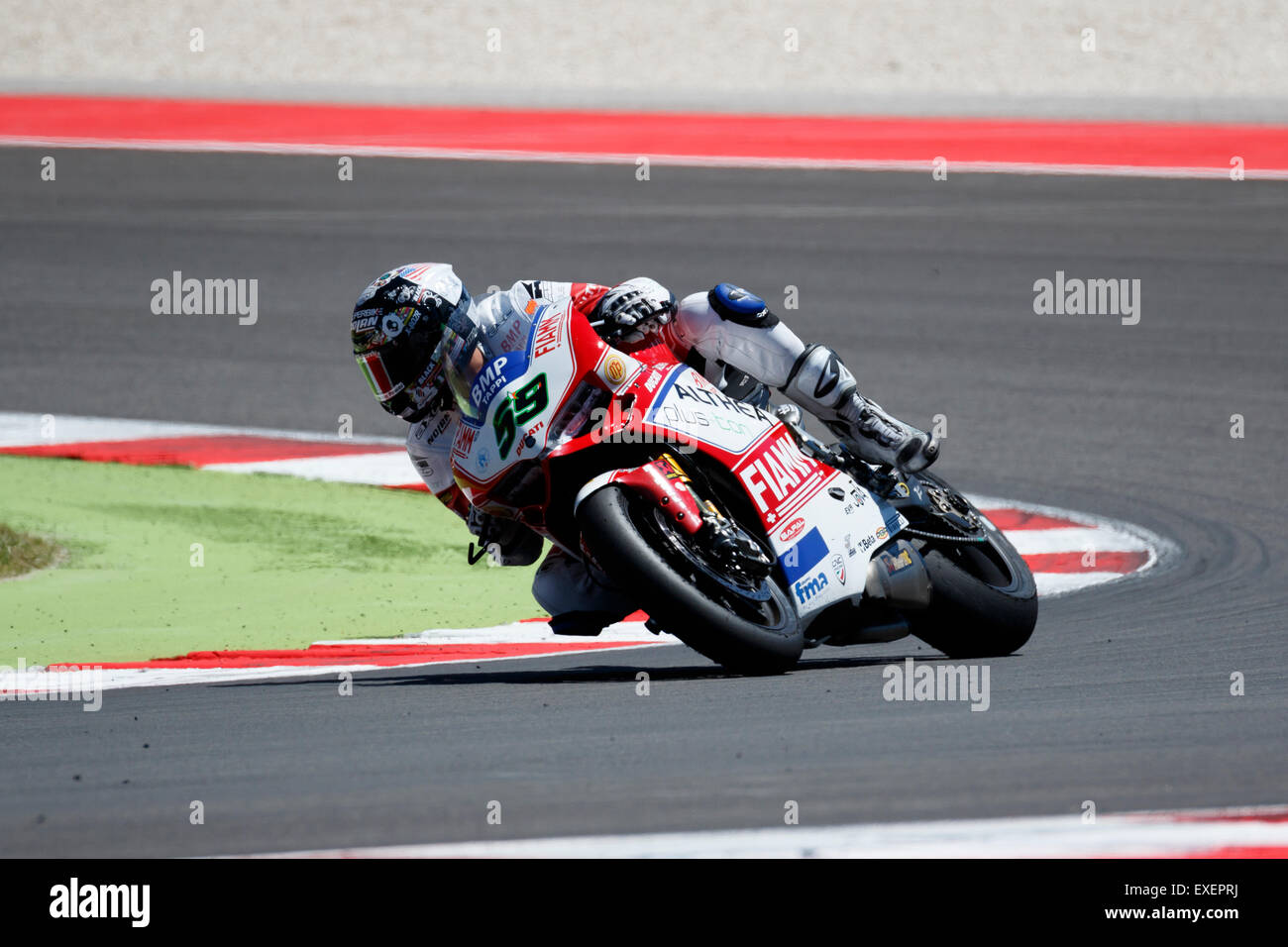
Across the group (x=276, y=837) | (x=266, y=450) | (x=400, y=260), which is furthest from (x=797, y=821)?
(x=400, y=260)

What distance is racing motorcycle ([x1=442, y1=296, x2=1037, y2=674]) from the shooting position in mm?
5770

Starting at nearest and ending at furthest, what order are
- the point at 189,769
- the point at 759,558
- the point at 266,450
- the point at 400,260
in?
the point at 189,769 < the point at 759,558 < the point at 266,450 < the point at 400,260

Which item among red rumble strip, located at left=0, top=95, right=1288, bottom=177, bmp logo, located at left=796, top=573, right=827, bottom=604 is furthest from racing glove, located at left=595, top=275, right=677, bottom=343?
red rumble strip, located at left=0, top=95, right=1288, bottom=177

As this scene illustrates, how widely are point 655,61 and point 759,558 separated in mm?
19645

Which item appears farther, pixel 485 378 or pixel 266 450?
pixel 266 450

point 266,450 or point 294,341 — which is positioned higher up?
point 294,341

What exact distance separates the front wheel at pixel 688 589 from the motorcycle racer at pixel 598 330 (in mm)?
396

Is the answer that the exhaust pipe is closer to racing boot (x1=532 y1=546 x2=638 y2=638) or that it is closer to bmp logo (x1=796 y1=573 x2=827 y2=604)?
bmp logo (x1=796 y1=573 x2=827 y2=604)

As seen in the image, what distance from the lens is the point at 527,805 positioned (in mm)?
4559

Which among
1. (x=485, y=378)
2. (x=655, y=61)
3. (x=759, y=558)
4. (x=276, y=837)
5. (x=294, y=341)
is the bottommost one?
(x=276, y=837)

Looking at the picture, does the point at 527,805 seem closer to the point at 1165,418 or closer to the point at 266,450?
the point at 266,450

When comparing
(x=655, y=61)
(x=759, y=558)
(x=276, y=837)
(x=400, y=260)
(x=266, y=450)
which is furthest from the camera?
(x=655, y=61)
